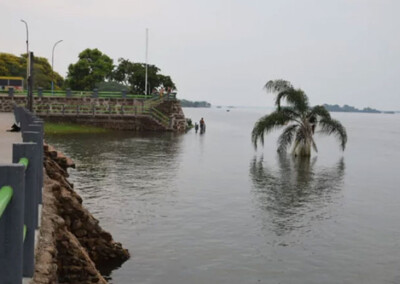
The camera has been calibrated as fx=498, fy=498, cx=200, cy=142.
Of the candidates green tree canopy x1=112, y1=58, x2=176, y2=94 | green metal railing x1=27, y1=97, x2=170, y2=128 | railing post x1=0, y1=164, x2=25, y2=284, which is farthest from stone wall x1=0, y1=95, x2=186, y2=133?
railing post x1=0, y1=164, x2=25, y2=284

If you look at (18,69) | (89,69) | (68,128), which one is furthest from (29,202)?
(18,69)

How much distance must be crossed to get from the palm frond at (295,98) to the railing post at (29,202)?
102 feet

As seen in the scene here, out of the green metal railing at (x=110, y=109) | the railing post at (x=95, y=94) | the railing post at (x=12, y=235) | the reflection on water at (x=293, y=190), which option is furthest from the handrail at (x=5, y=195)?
the railing post at (x=95, y=94)

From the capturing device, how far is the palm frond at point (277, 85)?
1378 inches

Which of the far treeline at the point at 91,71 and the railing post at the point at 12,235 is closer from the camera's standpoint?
the railing post at the point at 12,235

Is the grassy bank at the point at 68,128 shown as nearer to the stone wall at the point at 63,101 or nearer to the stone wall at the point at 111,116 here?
the stone wall at the point at 111,116

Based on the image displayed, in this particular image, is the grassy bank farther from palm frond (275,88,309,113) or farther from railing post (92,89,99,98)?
palm frond (275,88,309,113)

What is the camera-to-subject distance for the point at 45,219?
7816 millimetres

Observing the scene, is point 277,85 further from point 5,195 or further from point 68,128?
point 5,195

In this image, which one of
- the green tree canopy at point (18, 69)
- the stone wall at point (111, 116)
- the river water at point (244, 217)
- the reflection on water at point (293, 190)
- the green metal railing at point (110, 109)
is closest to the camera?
the river water at point (244, 217)

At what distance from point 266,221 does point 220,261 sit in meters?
4.20

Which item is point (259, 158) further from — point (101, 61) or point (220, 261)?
point (101, 61)

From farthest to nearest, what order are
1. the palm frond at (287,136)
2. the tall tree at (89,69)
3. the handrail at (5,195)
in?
the tall tree at (89,69) < the palm frond at (287,136) < the handrail at (5,195)

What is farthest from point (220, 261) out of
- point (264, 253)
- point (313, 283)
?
point (313, 283)
